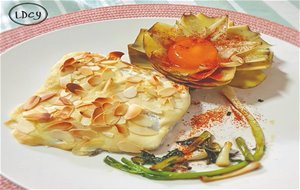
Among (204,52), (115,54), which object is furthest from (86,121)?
(204,52)

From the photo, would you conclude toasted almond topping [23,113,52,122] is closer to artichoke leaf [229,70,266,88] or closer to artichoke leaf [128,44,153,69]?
artichoke leaf [128,44,153,69]

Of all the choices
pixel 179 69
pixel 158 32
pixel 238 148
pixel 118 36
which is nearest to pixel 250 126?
pixel 238 148

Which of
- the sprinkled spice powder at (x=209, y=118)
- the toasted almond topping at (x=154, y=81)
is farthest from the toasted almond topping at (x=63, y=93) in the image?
the sprinkled spice powder at (x=209, y=118)

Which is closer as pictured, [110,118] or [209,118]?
[110,118]

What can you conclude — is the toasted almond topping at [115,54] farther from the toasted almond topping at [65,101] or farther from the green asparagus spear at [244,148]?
the green asparagus spear at [244,148]

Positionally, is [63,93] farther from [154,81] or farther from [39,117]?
[154,81]
